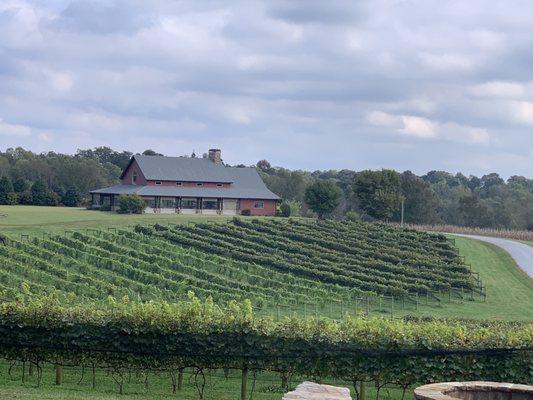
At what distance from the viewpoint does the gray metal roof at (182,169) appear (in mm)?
79750

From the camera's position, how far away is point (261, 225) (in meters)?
62.9

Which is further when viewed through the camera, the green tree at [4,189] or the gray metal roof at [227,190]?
the green tree at [4,189]

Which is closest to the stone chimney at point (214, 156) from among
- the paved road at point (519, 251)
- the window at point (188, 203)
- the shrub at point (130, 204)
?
the window at point (188, 203)

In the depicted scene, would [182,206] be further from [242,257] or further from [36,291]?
[36,291]

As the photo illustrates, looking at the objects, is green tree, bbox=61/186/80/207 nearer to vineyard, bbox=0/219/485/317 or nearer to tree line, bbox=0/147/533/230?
tree line, bbox=0/147/533/230

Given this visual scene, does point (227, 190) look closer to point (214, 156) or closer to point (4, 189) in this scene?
point (214, 156)

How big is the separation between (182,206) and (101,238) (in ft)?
84.1

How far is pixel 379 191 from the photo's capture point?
3214 inches

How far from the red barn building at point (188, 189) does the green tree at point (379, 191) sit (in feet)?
27.7

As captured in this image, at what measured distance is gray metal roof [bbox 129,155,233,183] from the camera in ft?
262

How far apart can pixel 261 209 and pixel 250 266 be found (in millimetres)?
31752

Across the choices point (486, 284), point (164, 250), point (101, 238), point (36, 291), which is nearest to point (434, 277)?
point (486, 284)

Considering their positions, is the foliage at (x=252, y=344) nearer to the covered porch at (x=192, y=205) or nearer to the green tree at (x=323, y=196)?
the covered porch at (x=192, y=205)

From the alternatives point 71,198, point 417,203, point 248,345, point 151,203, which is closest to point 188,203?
point 151,203
